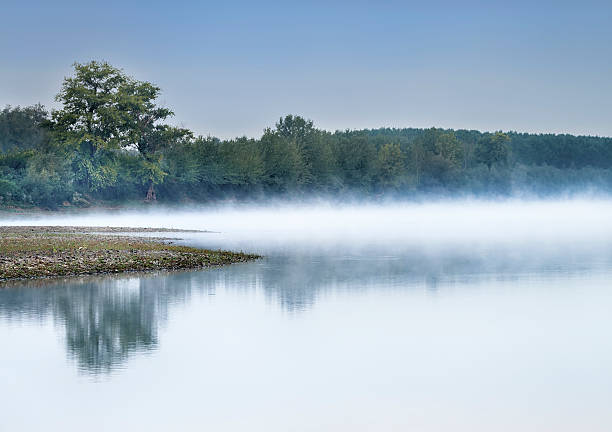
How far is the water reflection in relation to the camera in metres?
18.1

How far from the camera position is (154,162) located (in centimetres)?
11000

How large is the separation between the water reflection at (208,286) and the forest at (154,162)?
65586mm

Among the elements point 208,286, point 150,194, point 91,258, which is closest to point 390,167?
point 150,194

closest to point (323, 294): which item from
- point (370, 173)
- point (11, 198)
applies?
point (11, 198)

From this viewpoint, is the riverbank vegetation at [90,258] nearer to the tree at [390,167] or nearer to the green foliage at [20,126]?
the green foliage at [20,126]

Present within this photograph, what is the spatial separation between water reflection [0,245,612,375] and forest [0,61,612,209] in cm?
6559

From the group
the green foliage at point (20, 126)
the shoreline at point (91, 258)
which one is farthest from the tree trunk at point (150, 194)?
the shoreline at point (91, 258)

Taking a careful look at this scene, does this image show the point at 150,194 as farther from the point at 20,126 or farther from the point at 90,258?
the point at 90,258

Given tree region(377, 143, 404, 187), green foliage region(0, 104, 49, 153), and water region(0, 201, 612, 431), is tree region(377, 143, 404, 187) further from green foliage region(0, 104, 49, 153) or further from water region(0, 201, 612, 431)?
water region(0, 201, 612, 431)

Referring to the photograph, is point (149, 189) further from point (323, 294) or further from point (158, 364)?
point (158, 364)

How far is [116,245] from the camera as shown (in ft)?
127

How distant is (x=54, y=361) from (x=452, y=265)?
79.3 ft

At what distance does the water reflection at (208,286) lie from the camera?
1808 centimetres

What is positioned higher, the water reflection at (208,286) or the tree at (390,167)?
the tree at (390,167)
